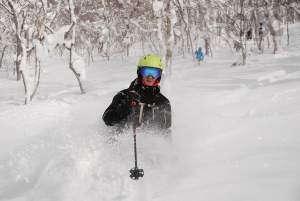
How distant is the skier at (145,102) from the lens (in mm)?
5027

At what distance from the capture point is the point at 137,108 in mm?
4973

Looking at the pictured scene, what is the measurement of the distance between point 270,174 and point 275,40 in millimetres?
18586

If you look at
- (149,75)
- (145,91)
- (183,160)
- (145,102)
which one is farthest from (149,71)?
(183,160)

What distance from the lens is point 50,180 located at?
16.6ft

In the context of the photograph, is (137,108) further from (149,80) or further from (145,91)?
(149,80)

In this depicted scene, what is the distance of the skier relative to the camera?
5.03 m

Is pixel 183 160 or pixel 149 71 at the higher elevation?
pixel 149 71

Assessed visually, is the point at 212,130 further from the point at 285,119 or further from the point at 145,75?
the point at 145,75

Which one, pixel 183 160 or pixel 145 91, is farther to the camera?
pixel 145 91

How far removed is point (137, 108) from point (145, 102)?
16cm

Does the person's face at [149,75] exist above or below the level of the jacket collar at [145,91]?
above

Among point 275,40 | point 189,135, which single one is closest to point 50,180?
point 189,135

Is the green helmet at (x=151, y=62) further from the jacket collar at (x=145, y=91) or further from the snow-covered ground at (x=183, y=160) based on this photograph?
the snow-covered ground at (x=183, y=160)

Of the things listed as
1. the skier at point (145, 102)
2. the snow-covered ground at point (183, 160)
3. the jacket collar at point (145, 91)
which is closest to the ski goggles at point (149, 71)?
the skier at point (145, 102)
